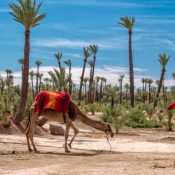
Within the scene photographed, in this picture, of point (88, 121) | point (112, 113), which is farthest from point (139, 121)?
point (88, 121)

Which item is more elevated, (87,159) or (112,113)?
(112,113)

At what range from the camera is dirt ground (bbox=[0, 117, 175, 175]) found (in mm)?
11500

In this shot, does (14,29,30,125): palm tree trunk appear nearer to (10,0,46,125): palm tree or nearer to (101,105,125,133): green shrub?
(10,0,46,125): palm tree

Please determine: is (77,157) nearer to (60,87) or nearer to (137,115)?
(137,115)

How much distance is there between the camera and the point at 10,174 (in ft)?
36.3

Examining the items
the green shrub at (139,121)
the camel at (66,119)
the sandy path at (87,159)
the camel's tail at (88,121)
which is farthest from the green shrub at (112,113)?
the camel at (66,119)

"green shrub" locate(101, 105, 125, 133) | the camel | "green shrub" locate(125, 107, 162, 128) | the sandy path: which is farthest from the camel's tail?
"green shrub" locate(125, 107, 162, 128)

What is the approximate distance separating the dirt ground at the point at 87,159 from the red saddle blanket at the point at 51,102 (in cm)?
144

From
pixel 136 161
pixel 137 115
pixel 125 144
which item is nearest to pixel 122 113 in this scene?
pixel 137 115

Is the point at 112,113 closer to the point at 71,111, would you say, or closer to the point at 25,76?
the point at 25,76

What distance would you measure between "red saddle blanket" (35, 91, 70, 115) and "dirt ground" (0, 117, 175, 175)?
4.72ft

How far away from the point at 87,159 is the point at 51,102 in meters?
3.02

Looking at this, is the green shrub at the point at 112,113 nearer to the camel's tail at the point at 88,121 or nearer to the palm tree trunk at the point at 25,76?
the palm tree trunk at the point at 25,76

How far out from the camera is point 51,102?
1653cm
